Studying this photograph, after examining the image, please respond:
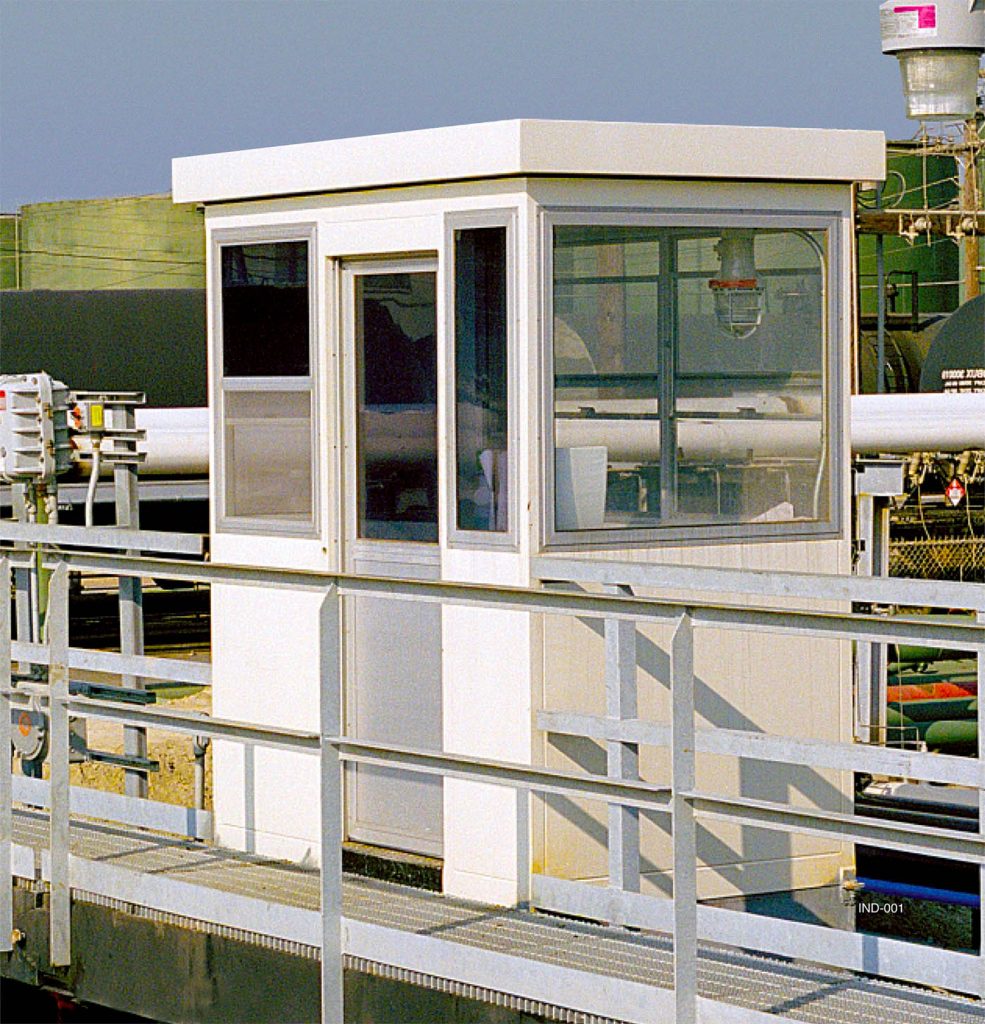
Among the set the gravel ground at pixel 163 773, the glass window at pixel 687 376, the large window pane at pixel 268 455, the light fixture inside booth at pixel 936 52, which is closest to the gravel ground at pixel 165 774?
the gravel ground at pixel 163 773

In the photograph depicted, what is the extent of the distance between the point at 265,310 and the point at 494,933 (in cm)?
242

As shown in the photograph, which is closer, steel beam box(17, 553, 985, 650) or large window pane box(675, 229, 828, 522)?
steel beam box(17, 553, 985, 650)

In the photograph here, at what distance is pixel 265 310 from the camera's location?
6793mm

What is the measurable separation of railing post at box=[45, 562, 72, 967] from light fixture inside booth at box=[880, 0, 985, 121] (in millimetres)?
22265

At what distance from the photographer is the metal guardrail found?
4.22 m

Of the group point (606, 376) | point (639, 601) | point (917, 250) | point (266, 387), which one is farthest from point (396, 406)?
point (917, 250)

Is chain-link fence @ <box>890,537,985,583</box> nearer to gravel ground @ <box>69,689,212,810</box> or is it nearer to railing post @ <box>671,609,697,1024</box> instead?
gravel ground @ <box>69,689,212,810</box>

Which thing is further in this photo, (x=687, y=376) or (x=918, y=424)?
(x=918, y=424)

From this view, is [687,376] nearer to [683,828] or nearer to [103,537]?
[103,537]

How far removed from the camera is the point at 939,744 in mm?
11992

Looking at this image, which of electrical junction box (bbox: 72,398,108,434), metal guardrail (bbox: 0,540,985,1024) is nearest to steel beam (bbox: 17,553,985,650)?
metal guardrail (bbox: 0,540,985,1024)

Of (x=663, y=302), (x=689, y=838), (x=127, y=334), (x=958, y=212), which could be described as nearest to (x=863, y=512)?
(x=663, y=302)

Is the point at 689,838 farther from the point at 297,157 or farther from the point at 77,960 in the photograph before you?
the point at 297,157

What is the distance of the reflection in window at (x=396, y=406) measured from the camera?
6.44 m
